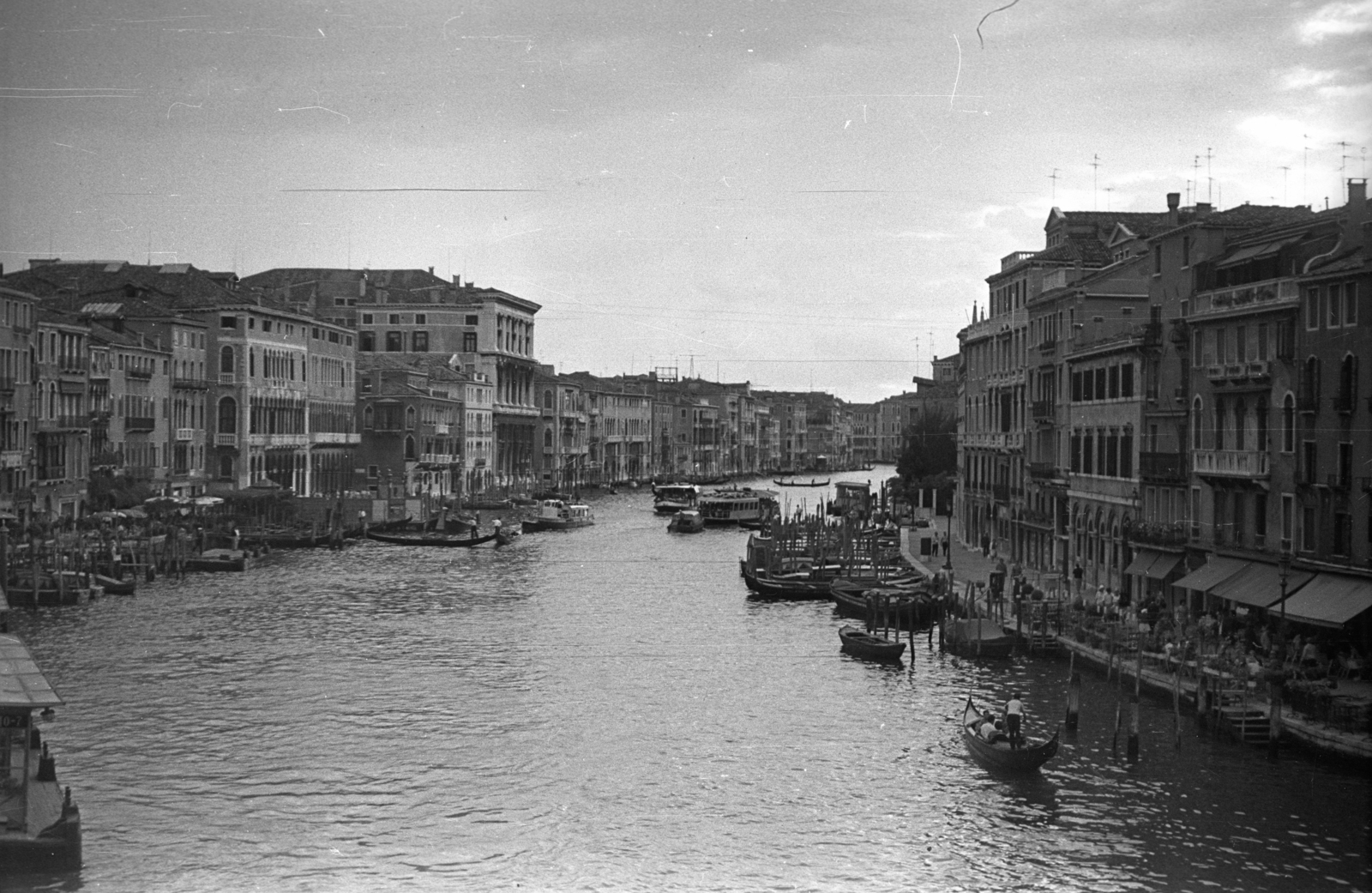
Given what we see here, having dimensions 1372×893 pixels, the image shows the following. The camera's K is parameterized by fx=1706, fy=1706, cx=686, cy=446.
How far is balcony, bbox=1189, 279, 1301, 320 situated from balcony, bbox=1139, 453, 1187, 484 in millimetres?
1394

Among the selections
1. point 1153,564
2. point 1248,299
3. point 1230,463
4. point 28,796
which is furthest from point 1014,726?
point 28,796

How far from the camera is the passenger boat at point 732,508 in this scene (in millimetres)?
42969

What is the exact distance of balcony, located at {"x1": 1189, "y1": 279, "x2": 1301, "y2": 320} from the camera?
13.8 metres

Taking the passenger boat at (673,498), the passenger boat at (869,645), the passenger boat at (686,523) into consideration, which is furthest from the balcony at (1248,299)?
the passenger boat at (673,498)

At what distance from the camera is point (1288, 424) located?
45.4 feet

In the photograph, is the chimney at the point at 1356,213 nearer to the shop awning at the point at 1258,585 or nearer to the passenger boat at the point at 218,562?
the shop awning at the point at 1258,585

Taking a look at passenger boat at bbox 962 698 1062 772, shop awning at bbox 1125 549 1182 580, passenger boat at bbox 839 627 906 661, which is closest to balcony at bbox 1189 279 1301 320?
shop awning at bbox 1125 549 1182 580

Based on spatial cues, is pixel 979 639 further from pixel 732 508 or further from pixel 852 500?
pixel 852 500

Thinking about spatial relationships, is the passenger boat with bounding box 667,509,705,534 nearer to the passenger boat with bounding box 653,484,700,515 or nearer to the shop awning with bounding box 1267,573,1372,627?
the passenger boat with bounding box 653,484,700,515

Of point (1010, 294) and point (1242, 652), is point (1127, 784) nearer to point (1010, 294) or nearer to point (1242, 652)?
point (1242, 652)

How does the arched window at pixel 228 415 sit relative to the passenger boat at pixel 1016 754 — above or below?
above

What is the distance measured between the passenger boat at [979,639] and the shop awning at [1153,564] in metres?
1.48

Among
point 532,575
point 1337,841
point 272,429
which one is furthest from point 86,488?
point 1337,841

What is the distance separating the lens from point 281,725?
12805mm
